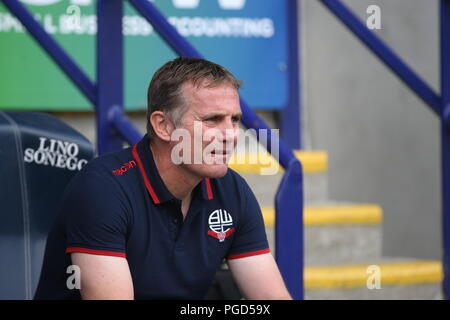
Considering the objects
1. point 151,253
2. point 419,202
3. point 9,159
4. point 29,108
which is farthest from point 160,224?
point 419,202

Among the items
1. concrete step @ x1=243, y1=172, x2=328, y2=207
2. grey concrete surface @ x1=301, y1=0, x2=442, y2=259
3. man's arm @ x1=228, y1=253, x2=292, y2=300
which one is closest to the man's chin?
man's arm @ x1=228, y1=253, x2=292, y2=300

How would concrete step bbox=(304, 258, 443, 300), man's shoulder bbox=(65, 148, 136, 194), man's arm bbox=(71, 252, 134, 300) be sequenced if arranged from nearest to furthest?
man's arm bbox=(71, 252, 134, 300), man's shoulder bbox=(65, 148, 136, 194), concrete step bbox=(304, 258, 443, 300)

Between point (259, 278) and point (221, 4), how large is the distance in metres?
2.24

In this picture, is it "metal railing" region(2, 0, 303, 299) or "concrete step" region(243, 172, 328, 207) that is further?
"concrete step" region(243, 172, 328, 207)

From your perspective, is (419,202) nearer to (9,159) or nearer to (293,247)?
(293,247)

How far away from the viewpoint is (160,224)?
1.93m

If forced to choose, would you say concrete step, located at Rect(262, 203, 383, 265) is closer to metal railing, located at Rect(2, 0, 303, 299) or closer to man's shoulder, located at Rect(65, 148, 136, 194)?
metal railing, located at Rect(2, 0, 303, 299)

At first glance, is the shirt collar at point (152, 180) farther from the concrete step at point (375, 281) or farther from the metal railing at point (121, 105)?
the concrete step at point (375, 281)

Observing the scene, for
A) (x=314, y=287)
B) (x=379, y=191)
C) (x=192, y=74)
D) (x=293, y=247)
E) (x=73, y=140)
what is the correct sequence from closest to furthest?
(x=192, y=74)
(x=293, y=247)
(x=73, y=140)
(x=314, y=287)
(x=379, y=191)

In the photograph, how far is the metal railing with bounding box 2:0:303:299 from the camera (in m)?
2.27

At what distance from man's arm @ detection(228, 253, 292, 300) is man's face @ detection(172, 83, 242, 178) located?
268 mm

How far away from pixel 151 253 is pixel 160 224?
0.07 m

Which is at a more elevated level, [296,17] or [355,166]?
[296,17]

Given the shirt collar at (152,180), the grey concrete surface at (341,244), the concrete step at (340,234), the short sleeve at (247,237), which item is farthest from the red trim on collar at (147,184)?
the grey concrete surface at (341,244)
